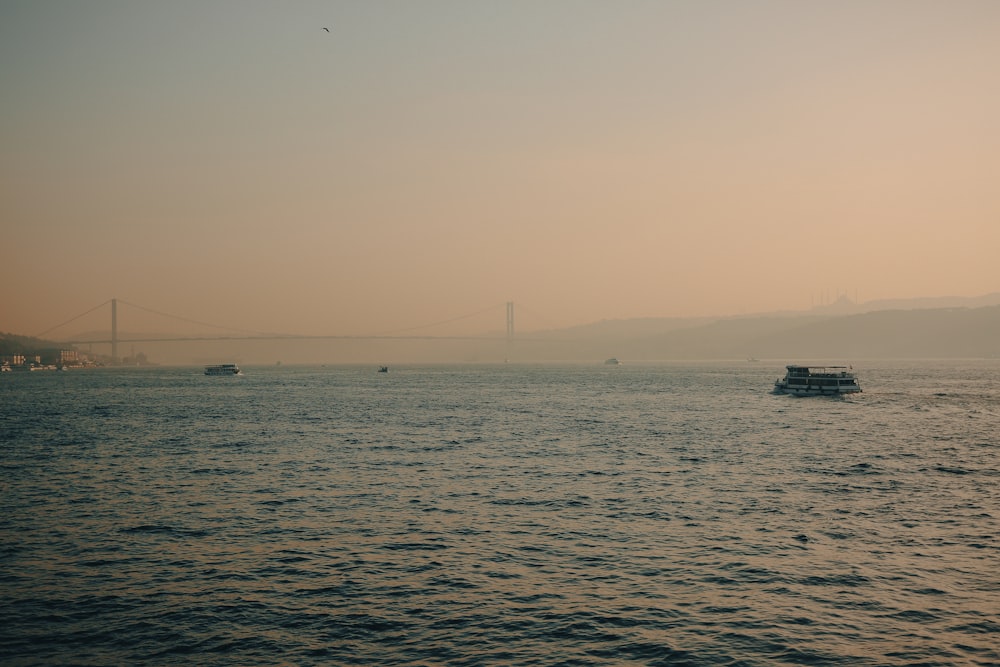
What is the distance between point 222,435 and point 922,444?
60050mm

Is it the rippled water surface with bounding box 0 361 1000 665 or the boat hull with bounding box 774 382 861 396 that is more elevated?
the rippled water surface with bounding box 0 361 1000 665

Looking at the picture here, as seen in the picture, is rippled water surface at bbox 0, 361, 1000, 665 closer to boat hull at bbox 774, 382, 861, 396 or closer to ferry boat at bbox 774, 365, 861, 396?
boat hull at bbox 774, 382, 861, 396

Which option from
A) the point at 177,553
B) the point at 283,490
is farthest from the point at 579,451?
the point at 177,553

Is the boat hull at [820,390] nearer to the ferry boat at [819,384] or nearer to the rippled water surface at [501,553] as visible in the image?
the ferry boat at [819,384]

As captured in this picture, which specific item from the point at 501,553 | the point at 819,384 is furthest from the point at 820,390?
the point at 501,553

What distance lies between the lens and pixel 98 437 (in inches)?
2670

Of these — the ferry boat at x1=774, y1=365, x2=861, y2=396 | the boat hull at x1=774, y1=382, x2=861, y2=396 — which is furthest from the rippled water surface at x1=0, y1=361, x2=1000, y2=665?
the ferry boat at x1=774, y1=365, x2=861, y2=396

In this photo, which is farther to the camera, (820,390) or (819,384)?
(819,384)

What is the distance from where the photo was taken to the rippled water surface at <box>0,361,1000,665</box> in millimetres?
18969

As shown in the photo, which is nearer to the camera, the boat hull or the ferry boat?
the boat hull

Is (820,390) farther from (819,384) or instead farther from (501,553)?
(501,553)

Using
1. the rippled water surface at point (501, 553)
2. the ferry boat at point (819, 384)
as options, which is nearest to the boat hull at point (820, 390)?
the ferry boat at point (819, 384)

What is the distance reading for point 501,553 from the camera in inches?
1072

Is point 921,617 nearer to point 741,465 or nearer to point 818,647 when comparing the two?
point 818,647
